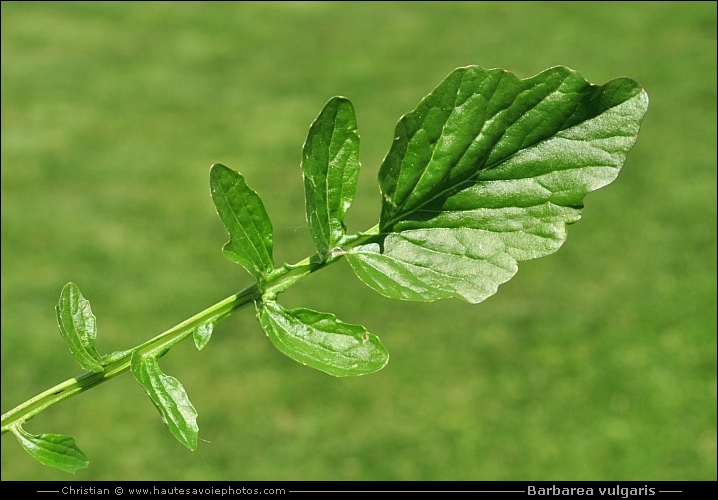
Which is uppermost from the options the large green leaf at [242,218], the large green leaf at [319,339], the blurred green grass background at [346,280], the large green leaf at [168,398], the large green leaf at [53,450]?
the large green leaf at [242,218]

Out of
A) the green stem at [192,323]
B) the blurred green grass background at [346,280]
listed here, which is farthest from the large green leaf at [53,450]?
the blurred green grass background at [346,280]

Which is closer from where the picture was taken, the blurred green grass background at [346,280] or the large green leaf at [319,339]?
the large green leaf at [319,339]

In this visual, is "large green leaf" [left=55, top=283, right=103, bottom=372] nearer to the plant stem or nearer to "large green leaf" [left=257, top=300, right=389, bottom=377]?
the plant stem

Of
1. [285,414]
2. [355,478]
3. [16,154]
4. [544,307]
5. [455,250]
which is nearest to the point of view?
[455,250]

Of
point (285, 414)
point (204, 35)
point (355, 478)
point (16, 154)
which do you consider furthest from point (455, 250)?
point (204, 35)

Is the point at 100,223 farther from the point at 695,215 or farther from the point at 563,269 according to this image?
the point at 695,215

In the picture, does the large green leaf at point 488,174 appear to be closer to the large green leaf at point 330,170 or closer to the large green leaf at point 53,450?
the large green leaf at point 330,170
